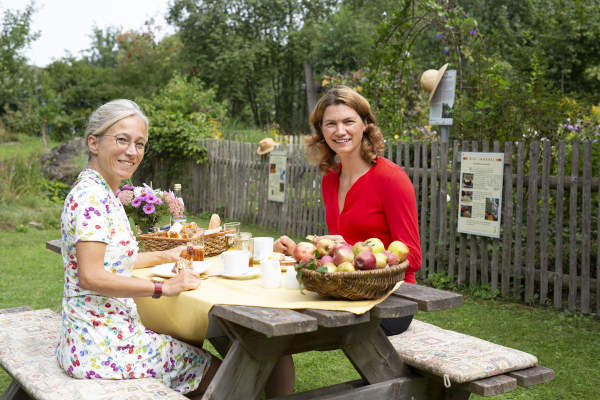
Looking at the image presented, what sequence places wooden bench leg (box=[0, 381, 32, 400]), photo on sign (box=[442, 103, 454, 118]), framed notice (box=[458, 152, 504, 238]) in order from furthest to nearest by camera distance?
photo on sign (box=[442, 103, 454, 118]) → framed notice (box=[458, 152, 504, 238]) → wooden bench leg (box=[0, 381, 32, 400])

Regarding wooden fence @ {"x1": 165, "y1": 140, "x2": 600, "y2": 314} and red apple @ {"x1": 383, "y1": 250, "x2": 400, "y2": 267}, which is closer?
red apple @ {"x1": 383, "y1": 250, "x2": 400, "y2": 267}

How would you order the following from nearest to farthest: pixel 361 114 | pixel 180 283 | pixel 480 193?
1. pixel 180 283
2. pixel 361 114
3. pixel 480 193

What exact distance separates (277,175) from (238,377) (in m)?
7.72

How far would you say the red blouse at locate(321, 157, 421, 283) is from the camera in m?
3.12

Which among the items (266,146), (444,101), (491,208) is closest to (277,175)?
(266,146)

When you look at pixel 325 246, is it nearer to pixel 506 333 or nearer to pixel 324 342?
pixel 324 342

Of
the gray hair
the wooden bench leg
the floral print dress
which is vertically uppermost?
the gray hair

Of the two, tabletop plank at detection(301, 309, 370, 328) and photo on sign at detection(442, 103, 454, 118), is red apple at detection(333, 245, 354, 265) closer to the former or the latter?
tabletop plank at detection(301, 309, 370, 328)

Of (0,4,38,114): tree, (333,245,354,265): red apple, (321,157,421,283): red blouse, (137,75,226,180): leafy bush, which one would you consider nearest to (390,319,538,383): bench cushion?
(321,157,421,283): red blouse

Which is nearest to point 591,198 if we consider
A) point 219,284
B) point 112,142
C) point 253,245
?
point 253,245

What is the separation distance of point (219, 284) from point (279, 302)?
1.61 feet

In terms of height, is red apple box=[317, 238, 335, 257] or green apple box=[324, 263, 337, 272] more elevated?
red apple box=[317, 238, 335, 257]

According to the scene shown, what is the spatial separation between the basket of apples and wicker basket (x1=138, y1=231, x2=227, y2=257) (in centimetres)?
127

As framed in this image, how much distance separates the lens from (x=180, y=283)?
271 cm
